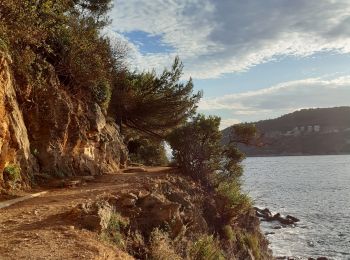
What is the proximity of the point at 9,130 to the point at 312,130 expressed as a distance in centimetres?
15917

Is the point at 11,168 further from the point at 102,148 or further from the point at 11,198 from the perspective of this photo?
the point at 102,148

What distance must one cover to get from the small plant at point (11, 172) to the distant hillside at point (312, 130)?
149016 millimetres

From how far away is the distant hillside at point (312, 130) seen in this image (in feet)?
520

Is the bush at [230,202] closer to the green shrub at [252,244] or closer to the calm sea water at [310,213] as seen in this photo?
the green shrub at [252,244]

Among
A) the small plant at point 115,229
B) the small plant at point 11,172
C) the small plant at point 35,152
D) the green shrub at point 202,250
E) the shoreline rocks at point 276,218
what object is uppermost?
the small plant at point 35,152

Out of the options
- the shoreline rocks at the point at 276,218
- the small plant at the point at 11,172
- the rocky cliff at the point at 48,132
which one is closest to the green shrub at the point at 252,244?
the rocky cliff at the point at 48,132

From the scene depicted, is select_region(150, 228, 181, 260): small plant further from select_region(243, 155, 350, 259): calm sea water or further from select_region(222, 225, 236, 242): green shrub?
select_region(243, 155, 350, 259): calm sea water

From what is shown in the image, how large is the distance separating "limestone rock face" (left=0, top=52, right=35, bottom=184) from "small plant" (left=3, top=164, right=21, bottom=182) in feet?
0.45

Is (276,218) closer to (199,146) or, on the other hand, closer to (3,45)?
(199,146)

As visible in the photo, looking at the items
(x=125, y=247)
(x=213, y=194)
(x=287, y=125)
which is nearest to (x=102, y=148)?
(x=213, y=194)

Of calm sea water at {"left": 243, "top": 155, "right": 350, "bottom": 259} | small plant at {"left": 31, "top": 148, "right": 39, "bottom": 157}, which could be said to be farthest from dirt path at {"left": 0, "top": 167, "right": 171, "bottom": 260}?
calm sea water at {"left": 243, "top": 155, "right": 350, "bottom": 259}

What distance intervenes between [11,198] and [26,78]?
5266mm

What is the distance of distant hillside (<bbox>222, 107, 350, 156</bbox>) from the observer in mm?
158625

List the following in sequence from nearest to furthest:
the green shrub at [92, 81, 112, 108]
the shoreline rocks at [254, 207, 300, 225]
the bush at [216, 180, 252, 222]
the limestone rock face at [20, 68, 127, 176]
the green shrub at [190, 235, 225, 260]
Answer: the green shrub at [190, 235, 225, 260]
the limestone rock face at [20, 68, 127, 176]
the bush at [216, 180, 252, 222]
the green shrub at [92, 81, 112, 108]
the shoreline rocks at [254, 207, 300, 225]
